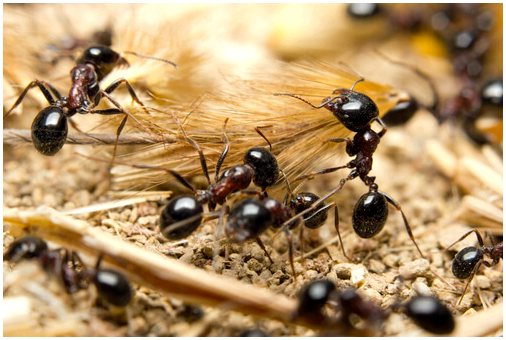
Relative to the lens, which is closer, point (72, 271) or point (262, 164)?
point (72, 271)

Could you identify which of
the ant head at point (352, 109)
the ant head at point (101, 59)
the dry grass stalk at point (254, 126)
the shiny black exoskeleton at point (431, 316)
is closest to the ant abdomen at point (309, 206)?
the dry grass stalk at point (254, 126)

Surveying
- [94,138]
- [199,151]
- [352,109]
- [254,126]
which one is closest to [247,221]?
[199,151]

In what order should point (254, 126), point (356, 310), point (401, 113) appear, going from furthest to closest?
point (401, 113) → point (254, 126) → point (356, 310)

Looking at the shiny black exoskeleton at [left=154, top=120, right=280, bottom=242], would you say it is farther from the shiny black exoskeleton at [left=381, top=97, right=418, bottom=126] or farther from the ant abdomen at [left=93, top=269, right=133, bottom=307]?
the shiny black exoskeleton at [left=381, top=97, right=418, bottom=126]

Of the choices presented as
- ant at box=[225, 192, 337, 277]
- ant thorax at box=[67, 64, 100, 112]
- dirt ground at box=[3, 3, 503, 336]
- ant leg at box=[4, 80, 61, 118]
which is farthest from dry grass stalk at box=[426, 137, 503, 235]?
ant leg at box=[4, 80, 61, 118]

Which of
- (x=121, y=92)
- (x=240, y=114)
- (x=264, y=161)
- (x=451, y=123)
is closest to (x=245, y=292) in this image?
(x=264, y=161)

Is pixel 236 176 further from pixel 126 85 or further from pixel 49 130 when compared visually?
pixel 49 130

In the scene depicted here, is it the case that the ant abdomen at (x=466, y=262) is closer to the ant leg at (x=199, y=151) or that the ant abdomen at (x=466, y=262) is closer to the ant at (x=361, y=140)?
the ant at (x=361, y=140)

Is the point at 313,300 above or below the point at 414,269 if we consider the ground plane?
above
